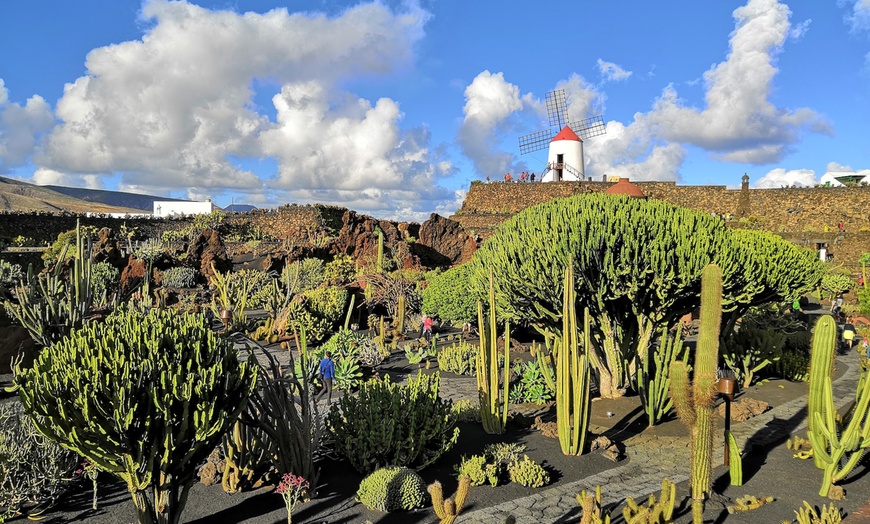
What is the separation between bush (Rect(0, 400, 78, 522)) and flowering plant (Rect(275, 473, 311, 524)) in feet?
7.29

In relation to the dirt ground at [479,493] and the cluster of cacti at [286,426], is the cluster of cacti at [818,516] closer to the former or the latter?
the dirt ground at [479,493]

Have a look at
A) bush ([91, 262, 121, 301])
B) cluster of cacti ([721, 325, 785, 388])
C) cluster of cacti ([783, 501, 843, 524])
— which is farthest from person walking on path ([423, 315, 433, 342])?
cluster of cacti ([783, 501, 843, 524])

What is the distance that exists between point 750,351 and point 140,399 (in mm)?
10817

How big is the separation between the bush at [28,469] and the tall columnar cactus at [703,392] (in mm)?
6007

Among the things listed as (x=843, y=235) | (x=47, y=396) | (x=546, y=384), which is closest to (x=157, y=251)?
(x=546, y=384)

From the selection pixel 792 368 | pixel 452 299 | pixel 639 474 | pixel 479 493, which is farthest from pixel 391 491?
pixel 452 299

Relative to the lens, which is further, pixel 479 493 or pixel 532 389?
pixel 532 389

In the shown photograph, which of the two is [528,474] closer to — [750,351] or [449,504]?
[449,504]

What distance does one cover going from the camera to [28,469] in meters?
5.45

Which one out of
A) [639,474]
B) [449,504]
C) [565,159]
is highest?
[565,159]

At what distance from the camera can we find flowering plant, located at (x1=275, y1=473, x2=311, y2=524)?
16.1ft

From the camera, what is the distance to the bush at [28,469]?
516cm

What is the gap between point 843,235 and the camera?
29.2 m

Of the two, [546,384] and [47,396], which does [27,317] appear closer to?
[47,396]
